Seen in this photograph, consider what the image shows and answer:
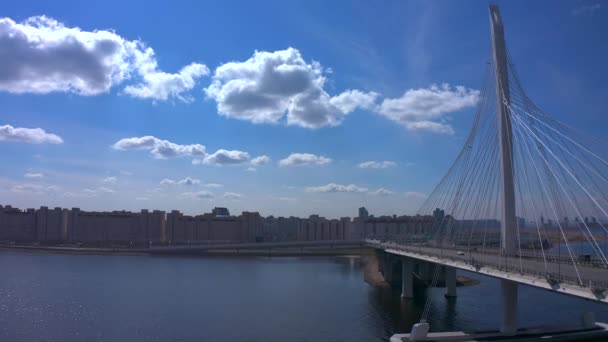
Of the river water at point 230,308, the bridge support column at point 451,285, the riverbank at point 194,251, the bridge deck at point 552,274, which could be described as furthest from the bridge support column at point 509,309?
the riverbank at point 194,251

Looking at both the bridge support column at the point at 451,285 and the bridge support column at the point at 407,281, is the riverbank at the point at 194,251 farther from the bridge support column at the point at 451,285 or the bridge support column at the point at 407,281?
the bridge support column at the point at 451,285

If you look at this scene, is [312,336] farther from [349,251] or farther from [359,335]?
[349,251]

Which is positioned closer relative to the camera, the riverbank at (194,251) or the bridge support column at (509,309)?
the bridge support column at (509,309)

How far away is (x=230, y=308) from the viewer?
2923 cm

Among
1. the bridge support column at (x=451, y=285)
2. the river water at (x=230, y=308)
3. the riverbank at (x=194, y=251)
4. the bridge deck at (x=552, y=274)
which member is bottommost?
the riverbank at (x=194, y=251)

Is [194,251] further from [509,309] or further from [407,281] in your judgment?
[509,309]

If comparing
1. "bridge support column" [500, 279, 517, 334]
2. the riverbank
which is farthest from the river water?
the riverbank

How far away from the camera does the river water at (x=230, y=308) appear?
22875 millimetres

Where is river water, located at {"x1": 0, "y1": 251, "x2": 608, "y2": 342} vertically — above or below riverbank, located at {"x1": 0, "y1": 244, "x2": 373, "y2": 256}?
above

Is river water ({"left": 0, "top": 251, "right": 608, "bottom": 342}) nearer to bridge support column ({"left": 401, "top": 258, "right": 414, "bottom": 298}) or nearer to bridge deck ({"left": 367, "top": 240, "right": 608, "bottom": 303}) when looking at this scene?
bridge support column ({"left": 401, "top": 258, "right": 414, "bottom": 298})

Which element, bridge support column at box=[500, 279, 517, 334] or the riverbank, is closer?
bridge support column at box=[500, 279, 517, 334]

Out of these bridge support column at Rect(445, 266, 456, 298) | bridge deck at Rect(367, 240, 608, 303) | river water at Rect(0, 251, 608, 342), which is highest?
bridge deck at Rect(367, 240, 608, 303)

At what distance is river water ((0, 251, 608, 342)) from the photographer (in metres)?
22.9

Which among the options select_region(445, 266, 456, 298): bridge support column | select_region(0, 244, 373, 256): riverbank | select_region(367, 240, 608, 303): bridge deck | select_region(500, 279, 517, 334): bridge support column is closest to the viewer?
select_region(367, 240, 608, 303): bridge deck
